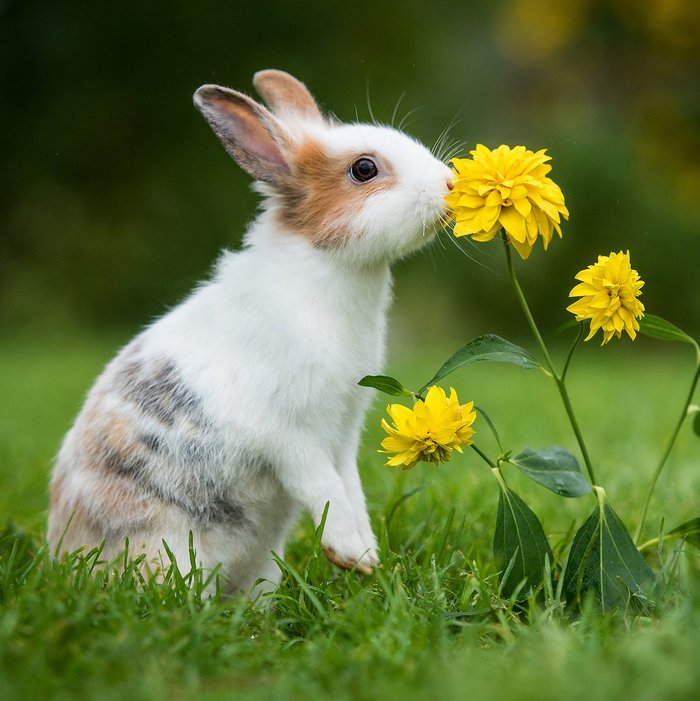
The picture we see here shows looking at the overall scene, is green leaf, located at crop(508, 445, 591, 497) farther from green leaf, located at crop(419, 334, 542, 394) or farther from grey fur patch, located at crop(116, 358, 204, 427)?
grey fur patch, located at crop(116, 358, 204, 427)

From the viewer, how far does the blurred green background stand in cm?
901

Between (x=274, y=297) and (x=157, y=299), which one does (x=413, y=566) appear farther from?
(x=157, y=299)

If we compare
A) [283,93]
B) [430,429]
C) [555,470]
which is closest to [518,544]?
[555,470]

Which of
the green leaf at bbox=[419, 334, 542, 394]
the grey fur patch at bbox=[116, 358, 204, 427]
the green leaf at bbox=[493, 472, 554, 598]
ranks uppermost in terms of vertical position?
the green leaf at bbox=[419, 334, 542, 394]

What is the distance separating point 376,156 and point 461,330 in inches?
301

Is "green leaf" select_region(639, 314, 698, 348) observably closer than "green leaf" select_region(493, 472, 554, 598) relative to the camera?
No

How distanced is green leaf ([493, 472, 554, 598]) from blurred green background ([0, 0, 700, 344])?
→ 6869 millimetres

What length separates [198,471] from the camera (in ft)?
7.62

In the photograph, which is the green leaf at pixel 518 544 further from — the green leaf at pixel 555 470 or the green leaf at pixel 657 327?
the green leaf at pixel 657 327

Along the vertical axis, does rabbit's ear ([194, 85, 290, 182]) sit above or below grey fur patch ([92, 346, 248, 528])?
above

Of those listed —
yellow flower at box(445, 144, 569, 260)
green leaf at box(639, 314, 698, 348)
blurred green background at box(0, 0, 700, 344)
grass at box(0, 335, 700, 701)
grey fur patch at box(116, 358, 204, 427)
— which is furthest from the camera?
blurred green background at box(0, 0, 700, 344)

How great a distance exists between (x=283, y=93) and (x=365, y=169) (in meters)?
0.56

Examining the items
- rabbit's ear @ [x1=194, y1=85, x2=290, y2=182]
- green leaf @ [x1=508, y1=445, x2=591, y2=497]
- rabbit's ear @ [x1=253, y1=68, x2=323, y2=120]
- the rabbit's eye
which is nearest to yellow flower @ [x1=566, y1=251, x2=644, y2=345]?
green leaf @ [x1=508, y1=445, x2=591, y2=497]

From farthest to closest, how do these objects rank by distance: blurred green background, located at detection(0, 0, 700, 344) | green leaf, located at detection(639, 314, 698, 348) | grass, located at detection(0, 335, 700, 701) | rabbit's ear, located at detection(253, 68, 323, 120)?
blurred green background, located at detection(0, 0, 700, 344) < rabbit's ear, located at detection(253, 68, 323, 120) < green leaf, located at detection(639, 314, 698, 348) < grass, located at detection(0, 335, 700, 701)
